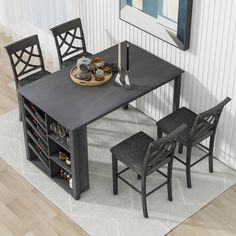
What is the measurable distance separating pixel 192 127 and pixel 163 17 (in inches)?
44.7

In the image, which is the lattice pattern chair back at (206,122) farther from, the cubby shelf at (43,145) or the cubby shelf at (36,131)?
the cubby shelf at (36,131)

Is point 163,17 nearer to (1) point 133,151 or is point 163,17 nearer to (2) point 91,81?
(2) point 91,81

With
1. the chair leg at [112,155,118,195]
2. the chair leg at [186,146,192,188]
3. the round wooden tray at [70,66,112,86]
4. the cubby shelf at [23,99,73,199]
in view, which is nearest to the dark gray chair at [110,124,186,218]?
the chair leg at [112,155,118,195]

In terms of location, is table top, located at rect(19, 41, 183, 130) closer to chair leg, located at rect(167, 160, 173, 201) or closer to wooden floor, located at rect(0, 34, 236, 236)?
chair leg, located at rect(167, 160, 173, 201)

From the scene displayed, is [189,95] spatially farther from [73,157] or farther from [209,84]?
[73,157]

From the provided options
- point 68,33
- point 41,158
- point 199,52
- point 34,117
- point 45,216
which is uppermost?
point 199,52

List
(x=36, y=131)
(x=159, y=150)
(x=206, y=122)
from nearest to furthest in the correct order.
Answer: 1. (x=159, y=150)
2. (x=206, y=122)
3. (x=36, y=131)

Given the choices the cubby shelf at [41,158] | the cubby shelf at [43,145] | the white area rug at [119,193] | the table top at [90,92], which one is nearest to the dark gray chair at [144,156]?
the white area rug at [119,193]

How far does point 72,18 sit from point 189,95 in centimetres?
174

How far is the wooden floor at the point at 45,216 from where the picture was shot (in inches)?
205

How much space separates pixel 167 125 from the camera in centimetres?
559

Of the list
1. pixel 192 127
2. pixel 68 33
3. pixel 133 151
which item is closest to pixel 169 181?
pixel 133 151

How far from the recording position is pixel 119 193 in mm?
5551

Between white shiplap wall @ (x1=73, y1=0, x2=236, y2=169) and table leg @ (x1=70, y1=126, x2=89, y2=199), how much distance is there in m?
1.24
